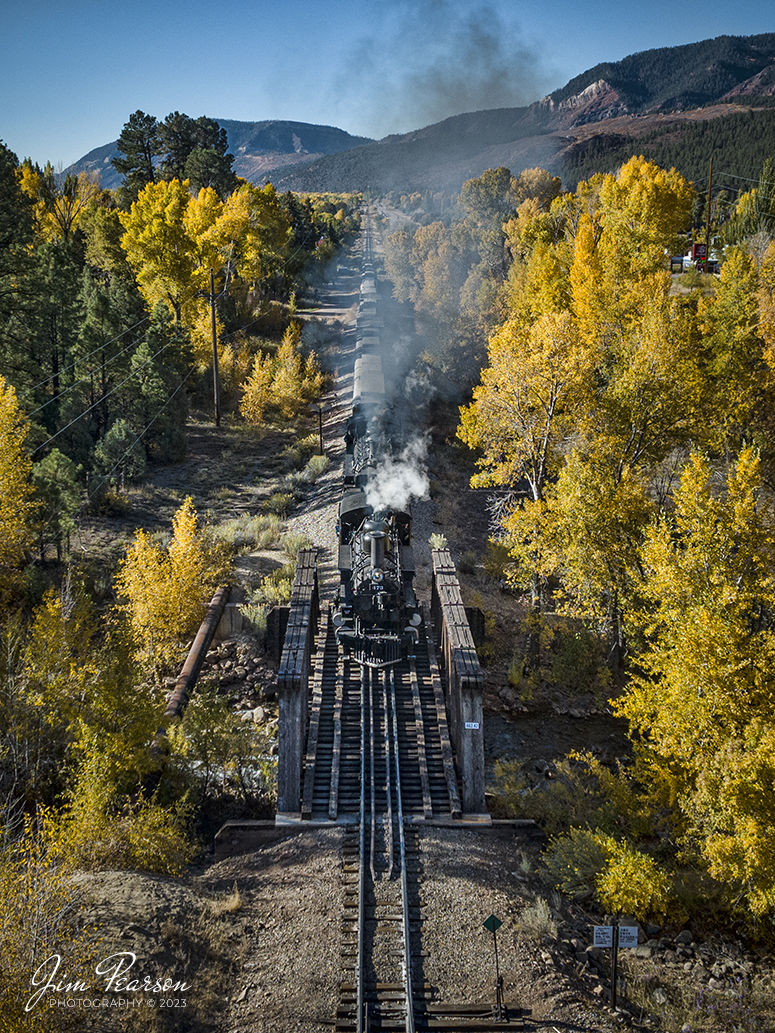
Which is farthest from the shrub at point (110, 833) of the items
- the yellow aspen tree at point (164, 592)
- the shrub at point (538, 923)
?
the yellow aspen tree at point (164, 592)

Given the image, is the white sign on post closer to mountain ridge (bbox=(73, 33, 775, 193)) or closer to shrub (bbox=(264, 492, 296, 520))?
shrub (bbox=(264, 492, 296, 520))

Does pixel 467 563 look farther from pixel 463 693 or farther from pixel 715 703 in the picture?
pixel 715 703

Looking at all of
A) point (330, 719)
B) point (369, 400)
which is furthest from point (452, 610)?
point (369, 400)

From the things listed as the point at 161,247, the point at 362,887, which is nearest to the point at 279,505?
the point at 161,247

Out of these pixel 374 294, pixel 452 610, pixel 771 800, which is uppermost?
pixel 374 294

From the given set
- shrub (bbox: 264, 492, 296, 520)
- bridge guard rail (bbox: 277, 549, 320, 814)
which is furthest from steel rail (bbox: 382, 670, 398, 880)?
shrub (bbox: 264, 492, 296, 520)

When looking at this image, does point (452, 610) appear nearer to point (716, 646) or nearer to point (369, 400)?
point (716, 646)
